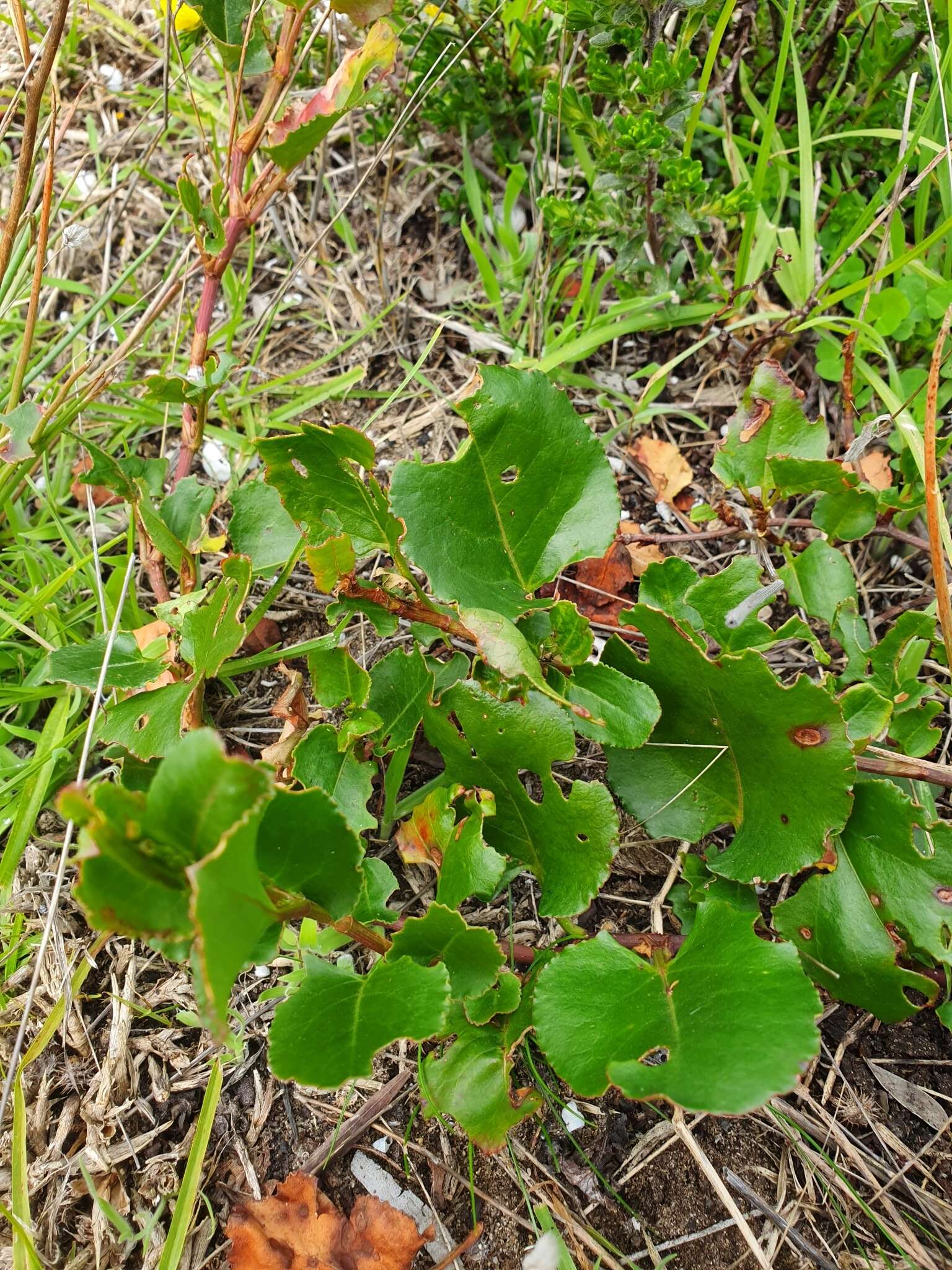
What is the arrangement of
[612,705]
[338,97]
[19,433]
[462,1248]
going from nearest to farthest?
[462,1248], [612,705], [338,97], [19,433]

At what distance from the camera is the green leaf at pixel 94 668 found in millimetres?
1552

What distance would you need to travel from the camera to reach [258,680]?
1884 mm

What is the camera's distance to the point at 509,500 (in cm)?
155

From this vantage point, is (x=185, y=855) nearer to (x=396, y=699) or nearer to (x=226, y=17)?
(x=396, y=699)

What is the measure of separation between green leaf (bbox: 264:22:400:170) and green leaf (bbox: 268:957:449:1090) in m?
1.31

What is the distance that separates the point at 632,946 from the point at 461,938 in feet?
1.23

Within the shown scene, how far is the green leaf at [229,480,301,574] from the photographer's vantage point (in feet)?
5.54

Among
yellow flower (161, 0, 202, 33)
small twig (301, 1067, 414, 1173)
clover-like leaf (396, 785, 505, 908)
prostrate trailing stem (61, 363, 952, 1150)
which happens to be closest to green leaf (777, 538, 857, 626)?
prostrate trailing stem (61, 363, 952, 1150)

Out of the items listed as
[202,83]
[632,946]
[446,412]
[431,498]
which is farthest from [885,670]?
[202,83]

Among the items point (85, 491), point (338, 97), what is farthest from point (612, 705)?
point (85, 491)

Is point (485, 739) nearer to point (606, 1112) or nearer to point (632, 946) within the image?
point (632, 946)

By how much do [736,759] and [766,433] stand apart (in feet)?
2.09

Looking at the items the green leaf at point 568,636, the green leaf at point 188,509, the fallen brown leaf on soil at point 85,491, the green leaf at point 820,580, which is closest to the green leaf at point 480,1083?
the green leaf at point 568,636

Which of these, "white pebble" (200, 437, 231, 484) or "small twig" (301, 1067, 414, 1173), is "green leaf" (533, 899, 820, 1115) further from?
"white pebble" (200, 437, 231, 484)
